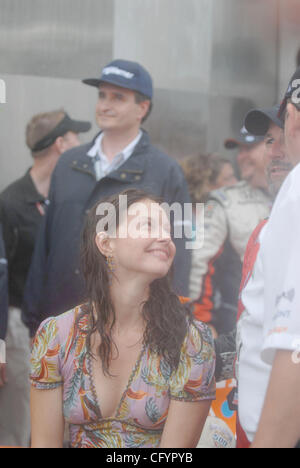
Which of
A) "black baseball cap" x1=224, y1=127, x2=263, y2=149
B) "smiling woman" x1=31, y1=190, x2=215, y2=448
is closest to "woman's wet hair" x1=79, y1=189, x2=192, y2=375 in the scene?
"smiling woman" x1=31, y1=190, x2=215, y2=448

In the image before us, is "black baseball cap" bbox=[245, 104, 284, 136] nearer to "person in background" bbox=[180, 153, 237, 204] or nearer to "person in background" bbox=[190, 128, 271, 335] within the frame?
"person in background" bbox=[190, 128, 271, 335]

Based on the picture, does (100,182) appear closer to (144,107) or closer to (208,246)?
(144,107)

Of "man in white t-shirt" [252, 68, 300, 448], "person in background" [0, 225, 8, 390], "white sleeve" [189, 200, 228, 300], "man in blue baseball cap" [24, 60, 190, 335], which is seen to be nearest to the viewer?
"man in white t-shirt" [252, 68, 300, 448]

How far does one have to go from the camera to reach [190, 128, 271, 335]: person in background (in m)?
2.88

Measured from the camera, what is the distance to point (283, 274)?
3.74ft

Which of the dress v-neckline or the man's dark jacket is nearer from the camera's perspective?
the dress v-neckline

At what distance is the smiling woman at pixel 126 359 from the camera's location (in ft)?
5.46

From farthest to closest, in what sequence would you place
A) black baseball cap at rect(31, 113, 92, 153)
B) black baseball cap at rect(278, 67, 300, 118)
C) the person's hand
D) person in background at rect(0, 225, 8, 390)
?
black baseball cap at rect(31, 113, 92, 153), the person's hand, person in background at rect(0, 225, 8, 390), black baseball cap at rect(278, 67, 300, 118)

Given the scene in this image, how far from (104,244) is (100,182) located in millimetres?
851

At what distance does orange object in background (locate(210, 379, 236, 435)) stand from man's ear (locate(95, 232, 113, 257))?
19.3 inches
